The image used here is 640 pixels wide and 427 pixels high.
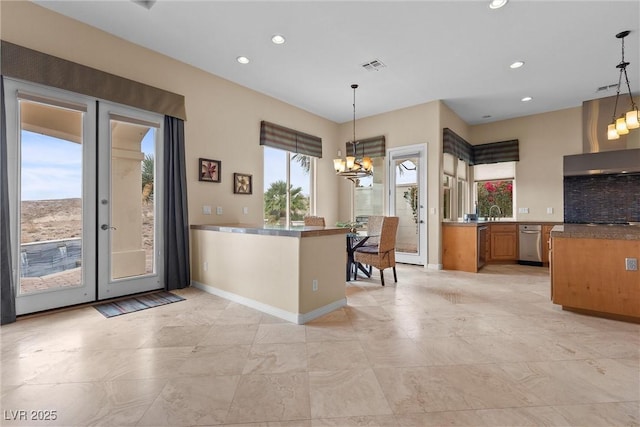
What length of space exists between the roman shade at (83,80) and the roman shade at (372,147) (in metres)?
3.60

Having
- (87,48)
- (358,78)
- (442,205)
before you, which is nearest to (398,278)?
(442,205)

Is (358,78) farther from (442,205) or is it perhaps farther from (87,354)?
(87,354)

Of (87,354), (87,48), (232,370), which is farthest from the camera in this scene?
(87,48)

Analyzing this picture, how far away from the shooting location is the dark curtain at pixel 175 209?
3689mm

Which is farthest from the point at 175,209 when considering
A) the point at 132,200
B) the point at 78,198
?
the point at 78,198

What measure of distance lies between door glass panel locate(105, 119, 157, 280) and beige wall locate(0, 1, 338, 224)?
491mm

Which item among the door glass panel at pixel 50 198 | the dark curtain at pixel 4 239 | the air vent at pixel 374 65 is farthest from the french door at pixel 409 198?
the dark curtain at pixel 4 239

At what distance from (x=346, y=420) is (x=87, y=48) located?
4.22 meters

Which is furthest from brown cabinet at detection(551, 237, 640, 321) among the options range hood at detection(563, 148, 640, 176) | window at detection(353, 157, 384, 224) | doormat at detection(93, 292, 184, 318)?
doormat at detection(93, 292, 184, 318)

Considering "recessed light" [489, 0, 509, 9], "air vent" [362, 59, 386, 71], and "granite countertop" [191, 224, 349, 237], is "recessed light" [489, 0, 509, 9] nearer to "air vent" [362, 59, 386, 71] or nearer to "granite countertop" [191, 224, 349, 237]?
"air vent" [362, 59, 386, 71]

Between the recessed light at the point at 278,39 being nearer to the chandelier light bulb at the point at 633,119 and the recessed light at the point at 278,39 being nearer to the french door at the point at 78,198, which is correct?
the french door at the point at 78,198

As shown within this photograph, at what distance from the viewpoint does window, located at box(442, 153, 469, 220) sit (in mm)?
5652

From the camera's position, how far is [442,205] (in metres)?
5.33

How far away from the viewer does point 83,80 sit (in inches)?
119
